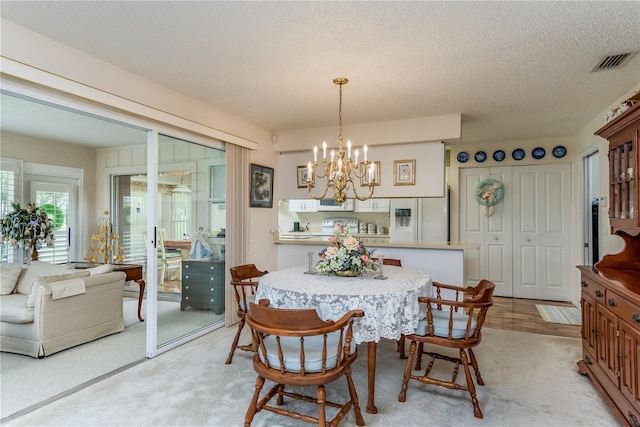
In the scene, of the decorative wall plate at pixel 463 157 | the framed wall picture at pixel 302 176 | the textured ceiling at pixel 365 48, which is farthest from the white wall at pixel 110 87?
the decorative wall plate at pixel 463 157

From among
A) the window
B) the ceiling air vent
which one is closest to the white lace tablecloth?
the ceiling air vent

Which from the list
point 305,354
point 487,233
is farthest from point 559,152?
point 305,354

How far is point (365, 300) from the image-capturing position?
7.06 feet

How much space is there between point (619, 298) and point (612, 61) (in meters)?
1.77

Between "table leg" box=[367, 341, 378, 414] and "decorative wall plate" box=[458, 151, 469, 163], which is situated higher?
"decorative wall plate" box=[458, 151, 469, 163]

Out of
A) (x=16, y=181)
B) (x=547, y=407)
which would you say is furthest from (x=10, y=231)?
(x=547, y=407)

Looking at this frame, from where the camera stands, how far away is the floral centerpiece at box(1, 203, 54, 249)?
3.87 metres

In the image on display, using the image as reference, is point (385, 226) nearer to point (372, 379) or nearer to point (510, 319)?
A: point (510, 319)

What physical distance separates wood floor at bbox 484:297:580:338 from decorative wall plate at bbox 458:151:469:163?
2.25 m

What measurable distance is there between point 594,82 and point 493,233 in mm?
2961

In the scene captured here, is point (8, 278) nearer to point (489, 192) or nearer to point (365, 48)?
point (365, 48)

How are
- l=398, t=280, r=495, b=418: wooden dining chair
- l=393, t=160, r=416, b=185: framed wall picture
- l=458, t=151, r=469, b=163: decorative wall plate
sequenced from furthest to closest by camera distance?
1. l=458, t=151, r=469, b=163: decorative wall plate
2. l=393, t=160, r=416, b=185: framed wall picture
3. l=398, t=280, r=495, b=418: wooden dining chair

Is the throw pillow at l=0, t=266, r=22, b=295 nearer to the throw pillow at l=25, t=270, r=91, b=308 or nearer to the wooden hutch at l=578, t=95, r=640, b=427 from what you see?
the throw pillow at l=25, t=270, r=91, b=308

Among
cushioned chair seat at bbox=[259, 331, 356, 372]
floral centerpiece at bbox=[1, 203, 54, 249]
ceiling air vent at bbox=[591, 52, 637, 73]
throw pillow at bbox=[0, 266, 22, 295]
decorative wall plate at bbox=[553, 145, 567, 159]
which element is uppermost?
ceiling air vent at bbox=[591, 52, 637, 73]
